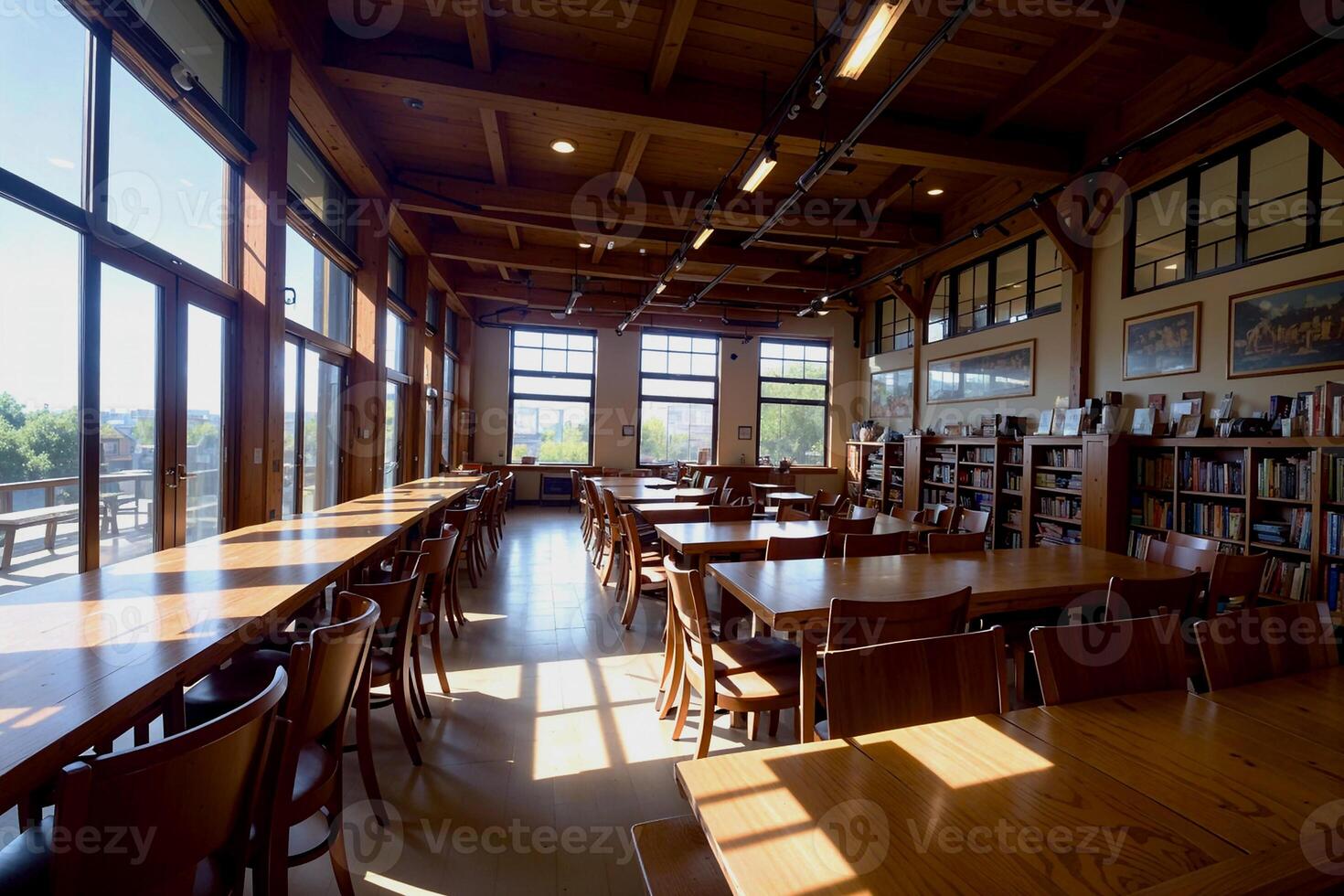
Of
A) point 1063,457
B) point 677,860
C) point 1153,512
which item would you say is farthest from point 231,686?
point 1063,457

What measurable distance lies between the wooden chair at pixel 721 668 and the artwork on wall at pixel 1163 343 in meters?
4.84

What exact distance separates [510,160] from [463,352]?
17.8ft

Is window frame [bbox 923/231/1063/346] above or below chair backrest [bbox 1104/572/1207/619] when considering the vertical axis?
above

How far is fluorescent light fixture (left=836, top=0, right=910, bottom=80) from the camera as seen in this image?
8.68ft

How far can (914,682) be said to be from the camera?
4.45 ft

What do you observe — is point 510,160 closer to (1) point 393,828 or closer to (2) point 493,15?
(2) point 493,15

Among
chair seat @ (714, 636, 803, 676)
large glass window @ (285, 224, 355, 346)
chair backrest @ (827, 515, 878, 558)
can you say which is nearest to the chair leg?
chair seat @ (714, 636, 803, 676)

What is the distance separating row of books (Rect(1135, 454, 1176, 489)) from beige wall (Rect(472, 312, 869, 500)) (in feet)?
19.1

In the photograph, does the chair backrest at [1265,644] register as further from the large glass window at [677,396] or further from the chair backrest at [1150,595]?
the large glass window at [677,396]

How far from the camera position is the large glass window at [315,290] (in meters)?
4.29

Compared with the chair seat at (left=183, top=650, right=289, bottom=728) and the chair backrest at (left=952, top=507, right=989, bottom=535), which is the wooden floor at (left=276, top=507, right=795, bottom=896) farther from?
the chair backrest at (left=952, top=507, right=989, bottom=535)

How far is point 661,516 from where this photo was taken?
475 centimetres

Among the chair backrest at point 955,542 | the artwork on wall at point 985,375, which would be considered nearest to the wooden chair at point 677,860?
the chair backrest at point 955,542

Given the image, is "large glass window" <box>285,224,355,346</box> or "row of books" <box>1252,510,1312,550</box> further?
"large glass window" <box>285,224,355,346</box>
